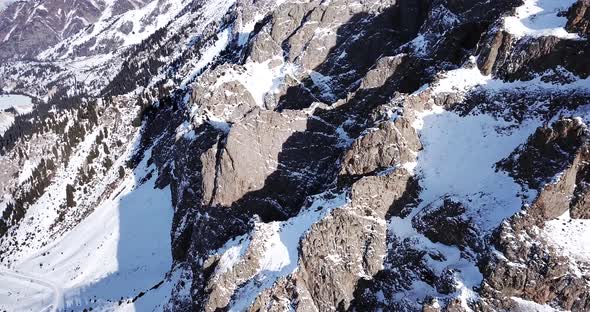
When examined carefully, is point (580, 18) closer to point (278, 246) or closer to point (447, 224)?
point (447, 224)

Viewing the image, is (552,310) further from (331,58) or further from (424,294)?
(331,58)

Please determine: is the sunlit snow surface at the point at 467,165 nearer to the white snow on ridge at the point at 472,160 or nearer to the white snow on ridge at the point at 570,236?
the white snow on ridge at the point at 472,160

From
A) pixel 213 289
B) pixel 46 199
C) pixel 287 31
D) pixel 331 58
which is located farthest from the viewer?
pixel 46 199

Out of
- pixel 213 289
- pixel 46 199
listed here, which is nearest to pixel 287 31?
pixel 213 289

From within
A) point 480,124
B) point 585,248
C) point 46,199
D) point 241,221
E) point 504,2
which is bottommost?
point 46,199

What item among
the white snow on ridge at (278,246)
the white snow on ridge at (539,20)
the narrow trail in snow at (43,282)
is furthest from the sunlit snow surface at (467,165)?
the narrow trail in snow at (43,282)

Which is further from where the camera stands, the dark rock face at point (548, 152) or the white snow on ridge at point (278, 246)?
the white snow on ridge at point (278, 246)

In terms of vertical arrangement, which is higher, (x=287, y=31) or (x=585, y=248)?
(x=287, y=31)

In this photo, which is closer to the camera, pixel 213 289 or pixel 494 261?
pixel 494 261
